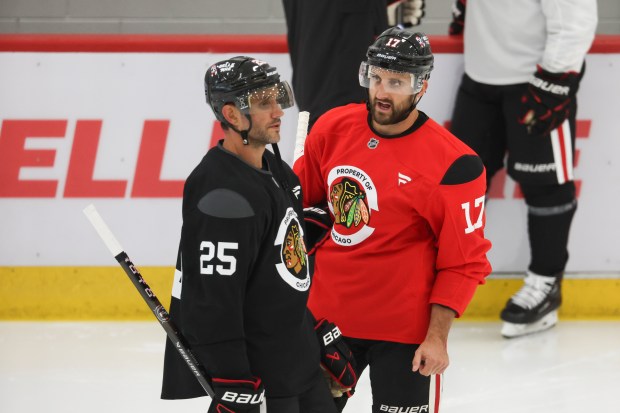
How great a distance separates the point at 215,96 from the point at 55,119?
222 cm

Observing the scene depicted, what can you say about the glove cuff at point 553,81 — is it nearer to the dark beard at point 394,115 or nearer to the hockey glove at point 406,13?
the hockey glove at point 406,13

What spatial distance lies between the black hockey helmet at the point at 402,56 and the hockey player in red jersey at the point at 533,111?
4.91 feet

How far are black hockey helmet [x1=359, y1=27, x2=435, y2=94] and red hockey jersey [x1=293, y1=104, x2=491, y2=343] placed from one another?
0.10 meters

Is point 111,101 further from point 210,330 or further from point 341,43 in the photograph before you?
point 210,330

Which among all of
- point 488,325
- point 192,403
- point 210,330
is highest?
point 210,330

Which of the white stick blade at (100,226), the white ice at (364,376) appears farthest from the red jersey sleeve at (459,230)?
the white ice at (364,376)

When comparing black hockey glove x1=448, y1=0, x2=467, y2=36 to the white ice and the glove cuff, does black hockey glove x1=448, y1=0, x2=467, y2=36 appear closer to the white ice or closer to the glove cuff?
the glove cuff

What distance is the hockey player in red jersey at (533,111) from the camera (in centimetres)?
383

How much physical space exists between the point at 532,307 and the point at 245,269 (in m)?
2.34

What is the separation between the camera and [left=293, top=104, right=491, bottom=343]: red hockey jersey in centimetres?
234

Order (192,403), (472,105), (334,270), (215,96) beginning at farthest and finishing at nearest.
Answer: (472,105) → (192,403) → (334,270) → (215,96)

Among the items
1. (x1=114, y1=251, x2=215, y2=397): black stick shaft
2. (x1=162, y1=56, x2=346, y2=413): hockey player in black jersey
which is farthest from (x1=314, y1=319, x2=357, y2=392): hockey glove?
(x1=114, y1=251, x2=215, y2=397): black stick shaft

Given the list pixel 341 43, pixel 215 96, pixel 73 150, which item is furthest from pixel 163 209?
pixel 215 96

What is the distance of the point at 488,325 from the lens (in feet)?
13.8
